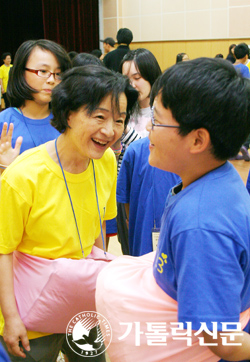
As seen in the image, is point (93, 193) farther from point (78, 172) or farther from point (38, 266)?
point (38, 266)

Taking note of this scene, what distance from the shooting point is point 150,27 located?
10.9 m

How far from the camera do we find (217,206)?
0.82m

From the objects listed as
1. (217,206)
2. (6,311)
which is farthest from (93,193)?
(217,206)

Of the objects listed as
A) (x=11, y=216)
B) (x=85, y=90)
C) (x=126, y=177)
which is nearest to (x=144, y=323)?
(x=11, y=216)

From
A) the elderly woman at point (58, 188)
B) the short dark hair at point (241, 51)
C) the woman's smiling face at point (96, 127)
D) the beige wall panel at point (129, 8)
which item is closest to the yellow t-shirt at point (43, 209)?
the elderly woman at point (58, 188)

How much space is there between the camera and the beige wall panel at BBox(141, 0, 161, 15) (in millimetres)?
10656

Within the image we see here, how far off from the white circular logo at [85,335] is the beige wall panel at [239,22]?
9781 mm

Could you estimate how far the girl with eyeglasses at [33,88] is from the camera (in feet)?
6.92

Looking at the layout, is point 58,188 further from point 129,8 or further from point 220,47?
point 129,8

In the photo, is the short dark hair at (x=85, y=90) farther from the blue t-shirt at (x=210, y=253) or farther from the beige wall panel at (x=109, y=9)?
the beige wall panel at (x=109, y=9)

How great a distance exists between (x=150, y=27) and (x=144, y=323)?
1090 cm

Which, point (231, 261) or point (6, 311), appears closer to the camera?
point (231, 261)

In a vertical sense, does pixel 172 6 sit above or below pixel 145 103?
above

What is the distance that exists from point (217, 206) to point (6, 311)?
0.78 metres
